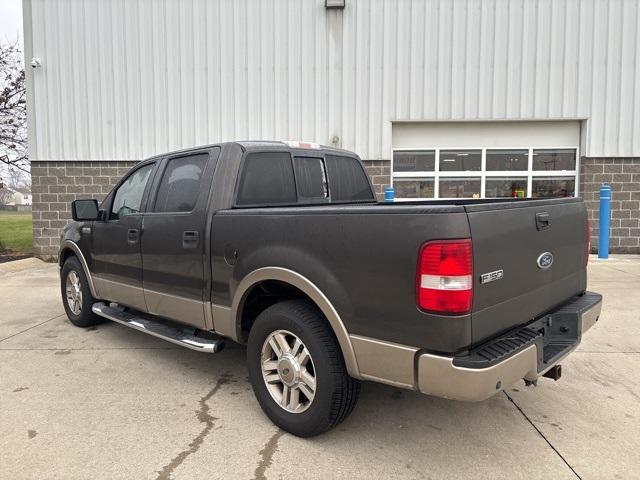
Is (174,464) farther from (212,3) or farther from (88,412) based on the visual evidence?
(212,3)

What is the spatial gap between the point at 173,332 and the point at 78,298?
214cm

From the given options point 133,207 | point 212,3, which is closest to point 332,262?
point 133,207

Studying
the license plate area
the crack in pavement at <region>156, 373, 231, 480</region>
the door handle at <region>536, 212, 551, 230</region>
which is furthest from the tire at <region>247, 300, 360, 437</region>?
the door handle at <region>536, 212, 551, 230</region>

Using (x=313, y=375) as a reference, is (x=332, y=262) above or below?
above

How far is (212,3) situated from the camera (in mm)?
10477

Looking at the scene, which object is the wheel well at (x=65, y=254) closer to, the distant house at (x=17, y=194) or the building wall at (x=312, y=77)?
the building wall at (x=312, y=77)

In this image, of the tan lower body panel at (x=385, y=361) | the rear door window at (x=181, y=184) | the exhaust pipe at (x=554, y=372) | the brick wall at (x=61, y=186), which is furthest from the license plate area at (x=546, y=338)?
the brick wall at (x=61, y=186)

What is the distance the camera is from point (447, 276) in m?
2.29

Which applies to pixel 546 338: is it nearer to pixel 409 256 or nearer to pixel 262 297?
pixel 409 256

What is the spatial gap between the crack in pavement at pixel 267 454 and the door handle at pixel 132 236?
213cm

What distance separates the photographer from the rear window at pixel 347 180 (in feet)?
14.1

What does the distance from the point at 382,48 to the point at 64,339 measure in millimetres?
8434

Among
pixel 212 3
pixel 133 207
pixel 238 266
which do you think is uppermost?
pixel 212 3

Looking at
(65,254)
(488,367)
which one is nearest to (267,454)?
(488,367)
